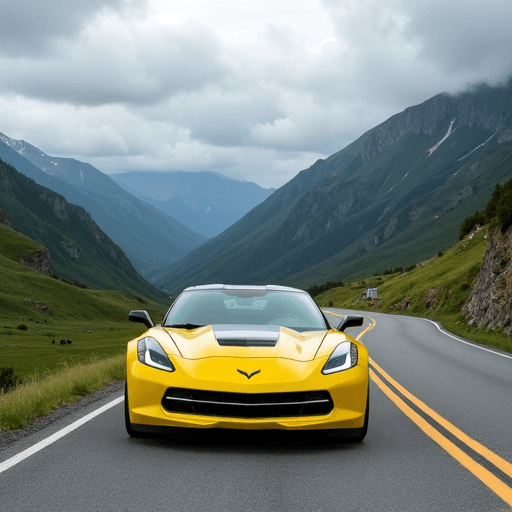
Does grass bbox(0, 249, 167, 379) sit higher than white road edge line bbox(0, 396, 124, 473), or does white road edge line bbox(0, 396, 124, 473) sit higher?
white road edge line bbox(0, 396, 124, 473)

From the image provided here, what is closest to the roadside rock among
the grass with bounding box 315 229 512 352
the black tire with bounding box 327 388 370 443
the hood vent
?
the grass with bounding box 315 229 512 352

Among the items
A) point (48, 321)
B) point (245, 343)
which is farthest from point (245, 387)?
point (48, 321)

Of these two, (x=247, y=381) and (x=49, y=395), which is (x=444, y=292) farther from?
(x=247, y=381)

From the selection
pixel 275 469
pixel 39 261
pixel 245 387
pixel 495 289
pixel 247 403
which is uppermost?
pixel 245 387

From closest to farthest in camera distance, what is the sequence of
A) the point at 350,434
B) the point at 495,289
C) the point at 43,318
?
the point at 350,434, the point at 495,289, the point at 43,318

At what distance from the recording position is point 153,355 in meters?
6.32

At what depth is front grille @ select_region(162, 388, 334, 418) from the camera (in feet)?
18.9

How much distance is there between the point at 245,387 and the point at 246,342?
68 cm

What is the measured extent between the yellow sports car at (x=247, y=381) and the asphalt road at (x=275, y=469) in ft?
1.04

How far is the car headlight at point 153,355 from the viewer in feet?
20.1

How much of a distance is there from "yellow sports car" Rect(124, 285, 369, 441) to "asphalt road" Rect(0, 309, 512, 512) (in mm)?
316

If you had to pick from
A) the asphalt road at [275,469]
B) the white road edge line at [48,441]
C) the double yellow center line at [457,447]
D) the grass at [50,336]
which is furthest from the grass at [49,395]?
the double yellow center line at [457,447]

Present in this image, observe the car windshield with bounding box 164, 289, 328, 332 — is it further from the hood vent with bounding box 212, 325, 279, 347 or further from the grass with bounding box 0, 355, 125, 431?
the grass with bounding box 0, 355, 125, 431

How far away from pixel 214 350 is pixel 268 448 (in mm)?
1049
